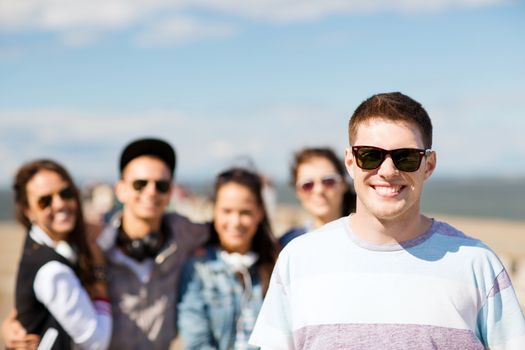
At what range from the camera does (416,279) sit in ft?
8.11

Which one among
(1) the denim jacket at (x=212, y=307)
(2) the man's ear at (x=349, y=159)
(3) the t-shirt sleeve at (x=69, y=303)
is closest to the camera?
(2) the man's ear at (x=349, y=159)

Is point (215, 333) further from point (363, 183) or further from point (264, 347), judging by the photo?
point (363, 183)

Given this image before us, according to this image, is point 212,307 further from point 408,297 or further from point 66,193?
point 408,297

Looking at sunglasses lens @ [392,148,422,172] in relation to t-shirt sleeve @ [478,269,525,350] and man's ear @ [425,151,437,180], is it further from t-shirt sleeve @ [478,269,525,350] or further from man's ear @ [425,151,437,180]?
t-shirt sleeve @ [478,269,525,350]

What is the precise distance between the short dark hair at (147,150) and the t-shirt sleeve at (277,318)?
203cm

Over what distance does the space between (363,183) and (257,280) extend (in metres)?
2.08

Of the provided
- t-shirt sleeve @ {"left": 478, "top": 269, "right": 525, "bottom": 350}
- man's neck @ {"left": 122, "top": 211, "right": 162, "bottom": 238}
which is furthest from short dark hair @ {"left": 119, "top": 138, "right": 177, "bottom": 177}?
t-shirt sleeve @ {"left": 478, "top": 269, "right": 525, "bottom": 350}

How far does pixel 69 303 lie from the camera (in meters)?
3.95

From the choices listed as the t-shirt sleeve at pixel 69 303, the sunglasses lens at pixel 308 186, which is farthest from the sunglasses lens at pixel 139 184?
the sunglasses lens at pixel 308 186

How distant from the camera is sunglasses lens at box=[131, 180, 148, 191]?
4.43 meters

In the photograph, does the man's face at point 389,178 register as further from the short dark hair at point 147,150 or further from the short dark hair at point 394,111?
the short dark hair at point 147,150

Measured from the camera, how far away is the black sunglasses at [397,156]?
8.27ft

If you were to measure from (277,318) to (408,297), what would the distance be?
0.52m

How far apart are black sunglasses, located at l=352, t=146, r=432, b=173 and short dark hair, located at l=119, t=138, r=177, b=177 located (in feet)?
7.31
